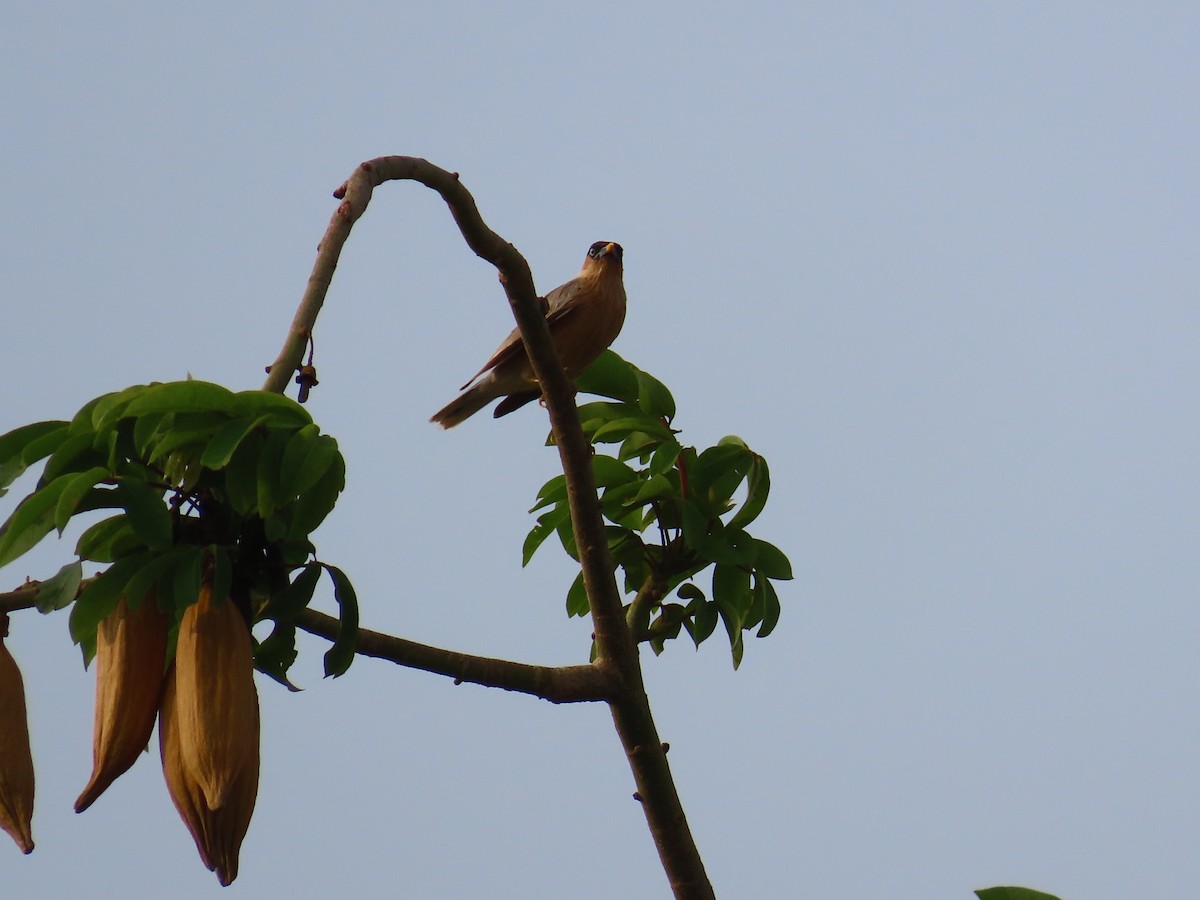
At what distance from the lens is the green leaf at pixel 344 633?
1.67 m

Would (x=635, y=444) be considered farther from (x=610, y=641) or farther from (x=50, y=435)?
(x=50, y=435)

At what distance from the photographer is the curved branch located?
5.86 feet

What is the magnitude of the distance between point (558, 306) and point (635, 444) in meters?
3.22

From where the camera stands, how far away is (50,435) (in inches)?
61.8

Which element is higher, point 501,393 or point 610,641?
point 501,393

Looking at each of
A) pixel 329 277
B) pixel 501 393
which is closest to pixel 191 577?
pixel 329 277

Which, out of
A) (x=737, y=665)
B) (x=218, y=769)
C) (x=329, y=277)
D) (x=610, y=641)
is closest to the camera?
(x=218, y=769)

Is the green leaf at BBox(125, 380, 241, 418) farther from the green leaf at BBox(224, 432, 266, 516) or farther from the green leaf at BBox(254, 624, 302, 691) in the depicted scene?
the green leaf at BBox(254, 624, 302, 691)

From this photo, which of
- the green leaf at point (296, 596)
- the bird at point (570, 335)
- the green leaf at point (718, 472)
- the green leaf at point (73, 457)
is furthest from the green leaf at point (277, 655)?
the bird at point (570, 335)

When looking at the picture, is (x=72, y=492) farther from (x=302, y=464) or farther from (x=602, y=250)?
(x=602, y=250)

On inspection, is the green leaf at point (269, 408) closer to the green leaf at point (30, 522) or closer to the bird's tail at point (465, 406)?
the green leaf at point (30, 522)

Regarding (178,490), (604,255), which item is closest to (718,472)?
(178,490)

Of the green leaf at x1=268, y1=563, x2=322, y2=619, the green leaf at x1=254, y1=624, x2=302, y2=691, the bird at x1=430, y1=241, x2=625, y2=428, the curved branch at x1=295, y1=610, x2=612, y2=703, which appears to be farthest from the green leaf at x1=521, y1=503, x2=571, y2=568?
the bird at x1=430, y1=241, x2=625, y2=428

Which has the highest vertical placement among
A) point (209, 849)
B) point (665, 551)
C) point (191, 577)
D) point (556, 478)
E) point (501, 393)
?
point (501, 393)
